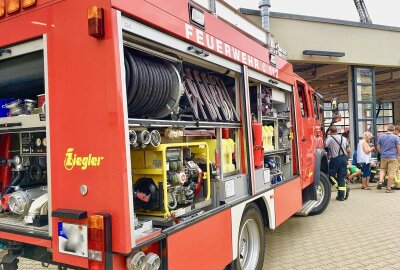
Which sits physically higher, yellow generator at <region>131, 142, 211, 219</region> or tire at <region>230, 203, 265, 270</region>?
yellow generator at <region>131, 142, 211, 219</region>

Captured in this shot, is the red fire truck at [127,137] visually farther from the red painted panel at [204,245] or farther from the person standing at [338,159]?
the person standing at [338,159]

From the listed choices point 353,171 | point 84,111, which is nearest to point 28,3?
point 84,111

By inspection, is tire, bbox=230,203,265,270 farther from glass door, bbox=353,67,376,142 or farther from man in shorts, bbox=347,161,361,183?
glass door, bbox=353,67,376,142

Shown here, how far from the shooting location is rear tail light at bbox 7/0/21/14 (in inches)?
95.7

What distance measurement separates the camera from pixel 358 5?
25438mm

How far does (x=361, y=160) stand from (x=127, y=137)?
31.3 ft

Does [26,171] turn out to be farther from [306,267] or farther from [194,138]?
[306,267]

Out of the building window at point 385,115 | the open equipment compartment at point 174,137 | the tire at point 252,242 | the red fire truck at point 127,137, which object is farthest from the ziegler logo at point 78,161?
the building window at point 385,115

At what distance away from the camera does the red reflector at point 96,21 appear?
197 cm

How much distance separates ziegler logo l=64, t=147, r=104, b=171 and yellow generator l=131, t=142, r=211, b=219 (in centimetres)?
55

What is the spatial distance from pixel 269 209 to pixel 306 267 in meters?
0.88

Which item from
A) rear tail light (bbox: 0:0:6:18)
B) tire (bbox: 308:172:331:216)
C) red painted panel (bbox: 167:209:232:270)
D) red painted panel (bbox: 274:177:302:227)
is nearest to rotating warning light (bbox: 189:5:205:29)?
rear tail light (bbox: 0:0:6:18)

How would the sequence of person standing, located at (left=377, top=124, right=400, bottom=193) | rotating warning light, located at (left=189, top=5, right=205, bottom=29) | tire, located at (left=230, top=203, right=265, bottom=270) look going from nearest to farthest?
rotating warning light, located at (left=189, top=5, right=205, bottom=29), tire, located at (left=230, top=203, right=265, bottom=270), person standing, located at (left=377, top=124, right=400, bottom=193)

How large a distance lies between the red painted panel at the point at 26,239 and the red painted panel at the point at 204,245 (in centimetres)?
78
